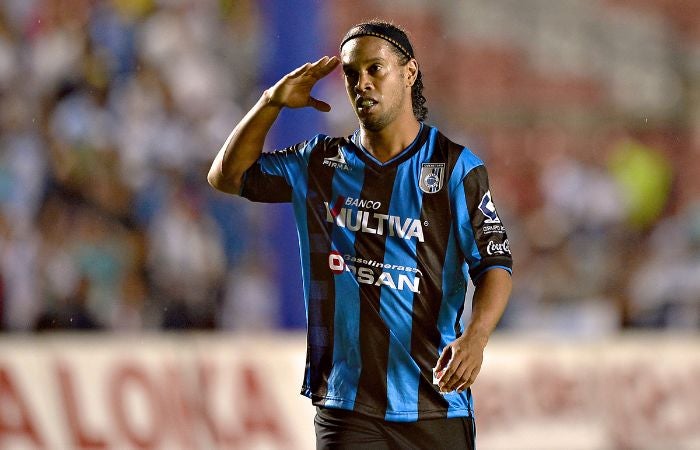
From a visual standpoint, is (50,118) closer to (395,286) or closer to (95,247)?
(95,247)

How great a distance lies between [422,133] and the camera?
4.21 m

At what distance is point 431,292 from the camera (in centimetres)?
408

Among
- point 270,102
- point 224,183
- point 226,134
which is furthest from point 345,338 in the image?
point 226,134

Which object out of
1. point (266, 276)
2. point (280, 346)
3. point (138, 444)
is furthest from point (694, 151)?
point (138, 444)

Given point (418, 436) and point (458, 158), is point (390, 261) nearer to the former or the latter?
point (458, 158)

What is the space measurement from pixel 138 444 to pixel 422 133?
376 centimetres

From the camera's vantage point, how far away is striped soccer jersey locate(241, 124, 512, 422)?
4.06m

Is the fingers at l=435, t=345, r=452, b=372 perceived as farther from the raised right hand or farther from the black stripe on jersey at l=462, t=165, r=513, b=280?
the raised right hand

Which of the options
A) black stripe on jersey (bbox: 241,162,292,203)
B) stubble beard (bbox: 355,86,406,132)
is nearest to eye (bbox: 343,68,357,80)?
stubble beard (bbox: 355,86,406,132)

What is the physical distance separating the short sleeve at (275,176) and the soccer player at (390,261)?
0.30 ft

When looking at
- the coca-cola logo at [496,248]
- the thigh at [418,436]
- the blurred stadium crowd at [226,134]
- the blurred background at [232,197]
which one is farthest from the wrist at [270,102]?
the blurred stadium crowd at [226,134]

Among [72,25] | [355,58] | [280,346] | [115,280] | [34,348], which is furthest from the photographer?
[72,25]

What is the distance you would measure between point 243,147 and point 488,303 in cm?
100

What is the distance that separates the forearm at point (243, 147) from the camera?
4.14 metres
